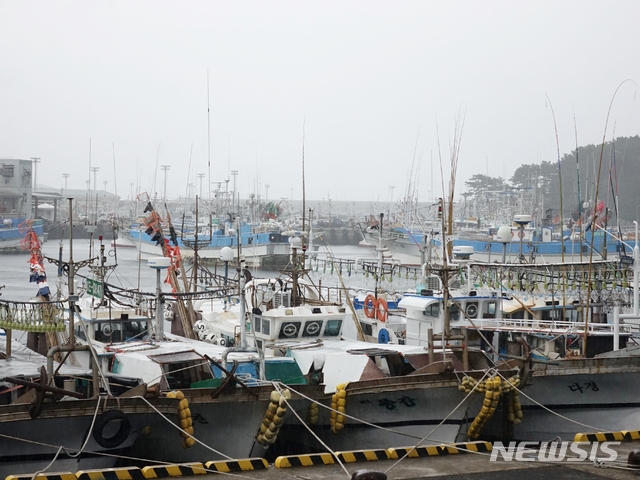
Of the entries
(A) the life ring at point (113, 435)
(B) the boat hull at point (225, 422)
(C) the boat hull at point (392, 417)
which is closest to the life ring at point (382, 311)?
(C) the boat hull at point (392, 417)

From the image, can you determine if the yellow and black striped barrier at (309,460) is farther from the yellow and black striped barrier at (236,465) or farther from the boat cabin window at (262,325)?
the boat cabin window at (262,325)

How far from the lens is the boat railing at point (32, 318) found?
18719 millimetres

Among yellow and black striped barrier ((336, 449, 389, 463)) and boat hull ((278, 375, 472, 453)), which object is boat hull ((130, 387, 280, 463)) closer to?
boat hull ((278, 375, 472, 453))

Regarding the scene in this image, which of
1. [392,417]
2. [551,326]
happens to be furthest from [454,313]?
[392,417]

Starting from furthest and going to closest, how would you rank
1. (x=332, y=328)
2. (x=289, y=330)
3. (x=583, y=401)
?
1. (x=332, y=328)
2. (x=289, y=330)
3. (x=583, y=401)

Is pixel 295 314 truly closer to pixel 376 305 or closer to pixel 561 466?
pixel 376 305

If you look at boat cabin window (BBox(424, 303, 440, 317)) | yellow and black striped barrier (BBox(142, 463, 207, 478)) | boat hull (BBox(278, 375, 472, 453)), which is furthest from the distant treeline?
yellow and black striped barrier (BBox(142, 463, 207, 478))

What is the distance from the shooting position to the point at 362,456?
13.0m

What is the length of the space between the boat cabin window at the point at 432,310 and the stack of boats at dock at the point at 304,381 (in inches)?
1.4

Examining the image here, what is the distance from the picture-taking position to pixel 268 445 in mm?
15422

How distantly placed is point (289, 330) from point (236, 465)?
868cm

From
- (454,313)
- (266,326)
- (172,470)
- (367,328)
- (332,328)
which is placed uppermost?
(454,313)

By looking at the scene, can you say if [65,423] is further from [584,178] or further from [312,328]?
[584,178]

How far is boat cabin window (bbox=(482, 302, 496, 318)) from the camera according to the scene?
2241 centimetres
